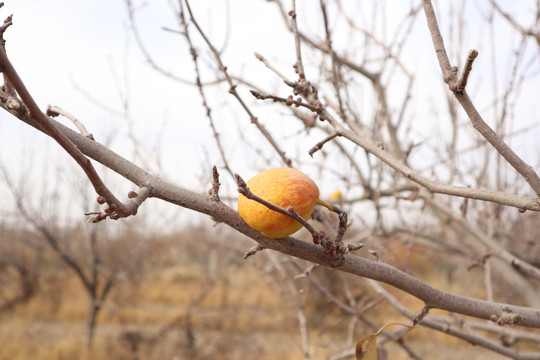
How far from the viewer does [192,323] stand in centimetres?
923

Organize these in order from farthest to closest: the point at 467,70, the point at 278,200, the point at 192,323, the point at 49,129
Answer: the point at 192,323 < the point at 278,200 < the point at 467,70 < the point at 49,129

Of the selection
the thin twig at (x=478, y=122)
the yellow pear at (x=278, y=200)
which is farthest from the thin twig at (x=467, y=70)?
the yellow pear at (x=278, y=200)

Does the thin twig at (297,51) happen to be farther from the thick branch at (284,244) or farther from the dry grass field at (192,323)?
the dry grass field at (192,323)

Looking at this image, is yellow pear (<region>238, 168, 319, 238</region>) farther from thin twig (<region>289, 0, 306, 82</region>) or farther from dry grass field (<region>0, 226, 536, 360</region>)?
dry grass field (<region>0, 226, 536, 360</region>)

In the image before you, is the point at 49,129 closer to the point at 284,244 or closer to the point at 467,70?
the point at 284,244

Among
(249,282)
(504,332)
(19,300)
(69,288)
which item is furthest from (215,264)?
(504,332)

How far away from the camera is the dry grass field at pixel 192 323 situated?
7.11m

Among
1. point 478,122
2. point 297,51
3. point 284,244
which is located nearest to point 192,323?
point 297,51

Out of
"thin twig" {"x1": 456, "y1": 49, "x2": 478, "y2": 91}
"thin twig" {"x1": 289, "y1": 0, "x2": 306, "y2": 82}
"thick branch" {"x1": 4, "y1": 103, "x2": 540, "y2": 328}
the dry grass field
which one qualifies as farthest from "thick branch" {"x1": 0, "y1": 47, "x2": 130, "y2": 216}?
the dry grass field

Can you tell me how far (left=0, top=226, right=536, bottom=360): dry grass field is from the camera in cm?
711

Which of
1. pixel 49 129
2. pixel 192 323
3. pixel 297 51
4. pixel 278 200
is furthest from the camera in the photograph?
pixel 192 323

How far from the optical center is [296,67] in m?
1.35

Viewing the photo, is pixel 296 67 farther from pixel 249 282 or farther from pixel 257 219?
pixel 249 282

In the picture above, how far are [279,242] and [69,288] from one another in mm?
13082
